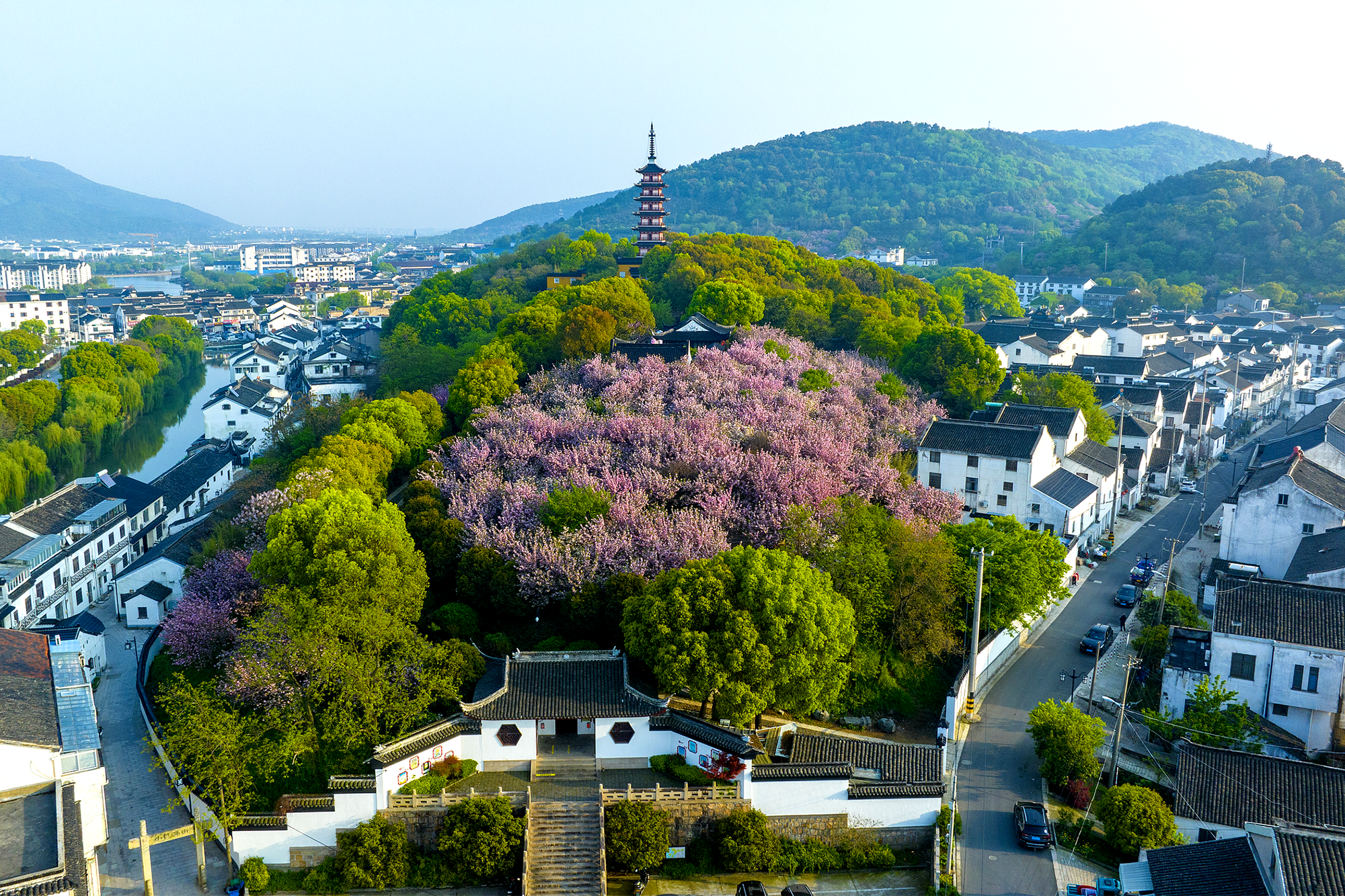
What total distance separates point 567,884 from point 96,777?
7.93m

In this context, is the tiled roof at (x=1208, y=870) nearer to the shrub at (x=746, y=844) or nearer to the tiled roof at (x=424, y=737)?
the shrub at (x=746, y=844)

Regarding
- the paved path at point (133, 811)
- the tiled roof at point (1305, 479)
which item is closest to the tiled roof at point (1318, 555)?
the tiled roof at point (1305, 479)

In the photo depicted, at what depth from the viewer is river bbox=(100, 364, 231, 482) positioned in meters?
46.3

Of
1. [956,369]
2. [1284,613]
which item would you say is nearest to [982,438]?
[956,369]

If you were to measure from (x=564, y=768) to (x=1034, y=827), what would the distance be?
8113mm

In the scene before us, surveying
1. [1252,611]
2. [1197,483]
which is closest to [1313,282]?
[1197,483]

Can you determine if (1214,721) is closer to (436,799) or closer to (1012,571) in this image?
(1012,571)

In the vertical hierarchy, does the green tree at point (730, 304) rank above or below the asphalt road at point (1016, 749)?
above

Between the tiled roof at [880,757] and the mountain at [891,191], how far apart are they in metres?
98.0

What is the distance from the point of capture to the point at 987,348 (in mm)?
36656

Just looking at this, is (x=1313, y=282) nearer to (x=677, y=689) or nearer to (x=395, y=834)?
(x=677, y=689)

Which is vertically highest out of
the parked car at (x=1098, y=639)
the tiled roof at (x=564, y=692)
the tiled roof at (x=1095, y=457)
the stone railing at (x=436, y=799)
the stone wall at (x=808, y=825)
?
the tiled roof at (x=1095, y=457)

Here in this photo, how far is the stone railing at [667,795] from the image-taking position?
53.1 feet

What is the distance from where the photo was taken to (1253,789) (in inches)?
620
